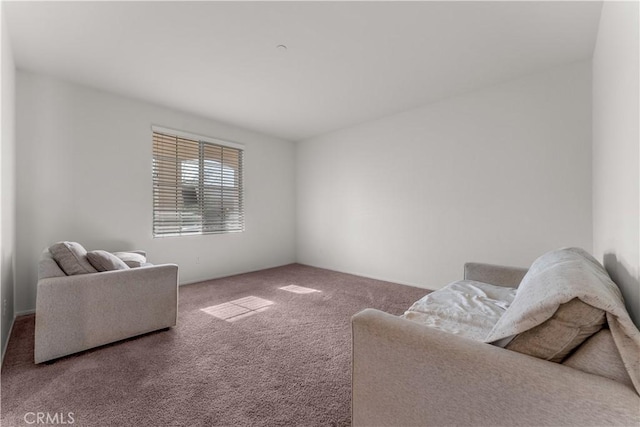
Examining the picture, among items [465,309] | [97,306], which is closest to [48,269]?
[97,306]

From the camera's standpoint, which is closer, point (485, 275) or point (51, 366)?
point (51, 366)

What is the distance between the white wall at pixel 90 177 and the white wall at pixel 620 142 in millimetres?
4481

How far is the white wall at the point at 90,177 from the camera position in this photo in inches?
113

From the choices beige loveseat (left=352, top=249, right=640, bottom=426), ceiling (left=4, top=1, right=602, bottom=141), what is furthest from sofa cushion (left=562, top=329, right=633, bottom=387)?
ceiling (left=4, top=1, right=602, bottom=141)

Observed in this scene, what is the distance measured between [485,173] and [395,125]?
4.92ft

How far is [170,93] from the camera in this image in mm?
3371

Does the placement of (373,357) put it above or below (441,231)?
below

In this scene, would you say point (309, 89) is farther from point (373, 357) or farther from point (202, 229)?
point (373, 357)

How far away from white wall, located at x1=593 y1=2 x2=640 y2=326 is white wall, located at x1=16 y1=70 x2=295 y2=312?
4.48 m

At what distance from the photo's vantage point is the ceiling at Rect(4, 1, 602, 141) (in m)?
2.03

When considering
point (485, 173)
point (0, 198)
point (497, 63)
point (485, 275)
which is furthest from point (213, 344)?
point (497, 63)

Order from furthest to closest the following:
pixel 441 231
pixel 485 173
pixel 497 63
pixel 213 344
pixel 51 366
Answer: pixel 441 231 → pixel 485 173 → pixel 497 63 → pixel 213 344 → pixel 51 366

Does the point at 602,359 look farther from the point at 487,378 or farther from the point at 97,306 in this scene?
the point at 97,306

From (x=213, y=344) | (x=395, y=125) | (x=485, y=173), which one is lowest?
(x=213, y=344)
